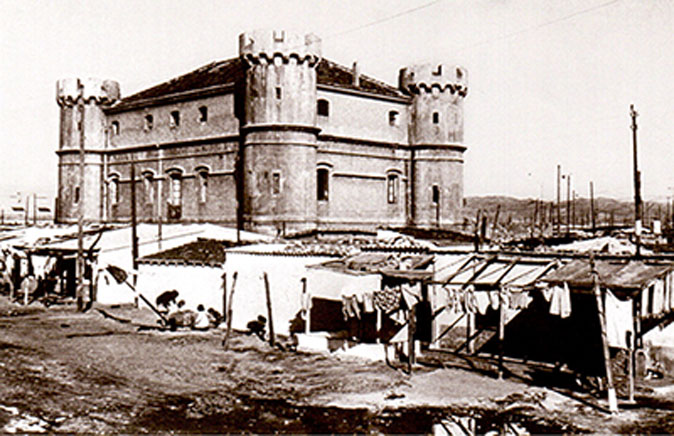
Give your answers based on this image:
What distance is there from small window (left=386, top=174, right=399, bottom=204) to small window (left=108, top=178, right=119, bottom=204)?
1882 cm

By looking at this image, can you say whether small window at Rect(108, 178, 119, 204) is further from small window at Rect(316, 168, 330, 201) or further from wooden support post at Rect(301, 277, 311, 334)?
wooden support post at Rect(301, 277, 311, 334)

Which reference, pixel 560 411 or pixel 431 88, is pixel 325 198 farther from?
pixel 560 411

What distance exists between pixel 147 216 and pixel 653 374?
33.8 meters

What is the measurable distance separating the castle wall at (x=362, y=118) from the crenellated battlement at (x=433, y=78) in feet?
4.89

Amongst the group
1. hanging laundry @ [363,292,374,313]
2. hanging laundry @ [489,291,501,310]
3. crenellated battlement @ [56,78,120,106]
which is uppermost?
crenellated battlement @ [56,78,120,106]

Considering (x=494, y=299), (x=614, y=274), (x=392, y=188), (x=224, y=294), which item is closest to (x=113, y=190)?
(x=392, y=188)

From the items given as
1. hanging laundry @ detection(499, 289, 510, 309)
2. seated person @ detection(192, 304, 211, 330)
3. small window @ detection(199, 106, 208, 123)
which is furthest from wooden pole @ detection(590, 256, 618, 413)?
small window @ detection(199, 106, 208, 123)

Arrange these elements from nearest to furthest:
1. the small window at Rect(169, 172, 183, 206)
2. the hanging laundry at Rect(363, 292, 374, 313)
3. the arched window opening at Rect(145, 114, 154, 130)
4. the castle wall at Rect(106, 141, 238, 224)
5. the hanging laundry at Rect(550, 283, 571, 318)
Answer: the hanging laundry at Rect(550, 283, 571, 318)
the hanging laundry at Rect(363, 292, 374, 313)
the castle wall at Rect(106, 141, 238, 224)
the small window at Rect(169, 172, 183, 206)
the arched window opening at Rect(145, 114, 154, 130)

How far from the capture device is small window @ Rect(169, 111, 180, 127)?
42438mm

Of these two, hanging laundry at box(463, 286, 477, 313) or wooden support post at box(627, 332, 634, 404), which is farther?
hanging laundry at box(463, 286, 477, 313)

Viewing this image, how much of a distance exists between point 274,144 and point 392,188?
9638 millimetres

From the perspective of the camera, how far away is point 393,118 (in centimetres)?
4266

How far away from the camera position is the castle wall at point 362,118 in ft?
129

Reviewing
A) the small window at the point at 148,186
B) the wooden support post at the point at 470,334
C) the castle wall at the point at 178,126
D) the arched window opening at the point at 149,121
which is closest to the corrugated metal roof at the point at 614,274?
the wooden support post at the point at 470,334
